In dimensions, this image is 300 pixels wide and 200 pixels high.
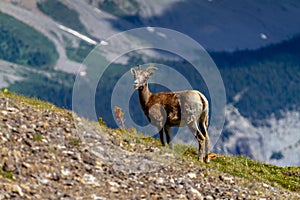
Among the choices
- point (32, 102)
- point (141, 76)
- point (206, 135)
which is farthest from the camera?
point (141, 76)

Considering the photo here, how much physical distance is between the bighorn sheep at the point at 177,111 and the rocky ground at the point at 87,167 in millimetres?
1558

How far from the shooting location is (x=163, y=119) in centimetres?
2917

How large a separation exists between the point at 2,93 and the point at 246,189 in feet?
34.8

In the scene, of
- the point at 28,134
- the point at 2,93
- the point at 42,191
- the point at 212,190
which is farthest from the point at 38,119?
the point at 212,190

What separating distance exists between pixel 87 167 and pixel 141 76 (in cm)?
873

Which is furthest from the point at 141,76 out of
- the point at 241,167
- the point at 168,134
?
the point at 241,167

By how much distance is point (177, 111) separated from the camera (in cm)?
2867

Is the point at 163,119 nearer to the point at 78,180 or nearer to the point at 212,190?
the point at 212,190

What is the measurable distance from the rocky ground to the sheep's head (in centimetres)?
345

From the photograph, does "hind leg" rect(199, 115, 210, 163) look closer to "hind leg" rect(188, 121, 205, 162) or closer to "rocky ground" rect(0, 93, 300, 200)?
"hind leg" rect(188, 121, 205, 162)

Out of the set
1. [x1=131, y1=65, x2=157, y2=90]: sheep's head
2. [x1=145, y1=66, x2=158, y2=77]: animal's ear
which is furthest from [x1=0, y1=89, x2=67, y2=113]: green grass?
[x1=145, y1=66, x2=158, y2=77]: animal's ear

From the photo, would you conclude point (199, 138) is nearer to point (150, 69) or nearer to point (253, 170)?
point (150, 69)

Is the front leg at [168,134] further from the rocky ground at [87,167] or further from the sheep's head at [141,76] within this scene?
the sheep's head at [141,76]

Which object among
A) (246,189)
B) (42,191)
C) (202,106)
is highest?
(202,106)
